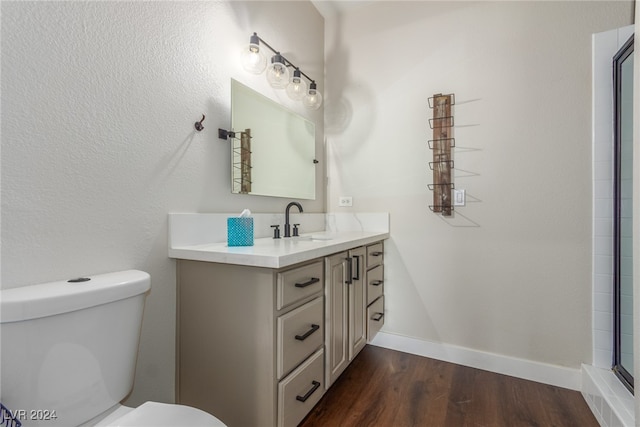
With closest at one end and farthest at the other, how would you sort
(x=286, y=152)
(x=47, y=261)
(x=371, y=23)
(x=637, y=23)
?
(x=47, y=261) → (x=637, y=23) → (x=286, y=152) → (x=371, y=23)

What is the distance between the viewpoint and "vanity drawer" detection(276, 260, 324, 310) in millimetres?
1090

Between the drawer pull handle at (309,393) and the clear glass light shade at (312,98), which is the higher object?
the clear glass light shade at (312,98)

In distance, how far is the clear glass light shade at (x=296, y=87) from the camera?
6.36 feet

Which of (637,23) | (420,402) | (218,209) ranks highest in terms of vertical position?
(637,23)

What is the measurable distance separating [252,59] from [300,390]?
64.1 inches

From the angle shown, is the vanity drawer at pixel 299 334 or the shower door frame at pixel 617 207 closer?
the vanity drawer at pixel 299 334

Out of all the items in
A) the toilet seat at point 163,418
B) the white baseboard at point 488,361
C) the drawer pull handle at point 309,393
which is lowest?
the white baseboard at point 488,361

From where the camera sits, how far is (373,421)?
140 centimetres

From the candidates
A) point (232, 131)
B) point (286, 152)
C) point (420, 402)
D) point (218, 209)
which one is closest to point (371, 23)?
point (286, 152)

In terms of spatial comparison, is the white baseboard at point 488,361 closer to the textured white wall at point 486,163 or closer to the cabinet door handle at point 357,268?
the textured white wall at point 486,163

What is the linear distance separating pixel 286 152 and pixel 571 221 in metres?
1.77

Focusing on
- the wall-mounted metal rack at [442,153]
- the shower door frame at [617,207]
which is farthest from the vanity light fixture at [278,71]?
the shower door frame at [617,207]

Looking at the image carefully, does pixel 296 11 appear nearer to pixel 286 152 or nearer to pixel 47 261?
pixel 286 152

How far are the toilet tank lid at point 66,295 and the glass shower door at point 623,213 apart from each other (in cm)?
224
